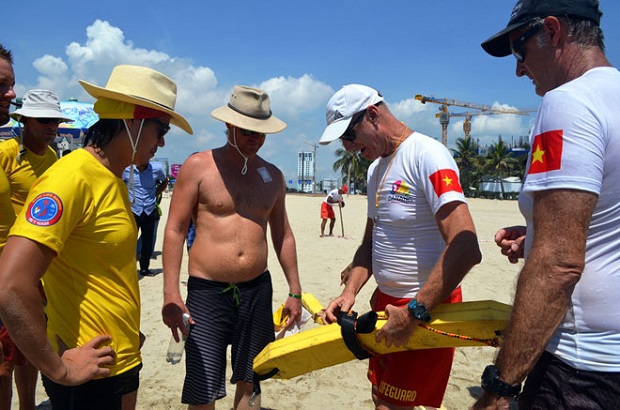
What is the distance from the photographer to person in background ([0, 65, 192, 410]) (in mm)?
1521

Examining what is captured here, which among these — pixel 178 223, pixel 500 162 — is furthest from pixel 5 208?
pixel 500 162

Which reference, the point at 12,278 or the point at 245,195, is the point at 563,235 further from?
the point at 245,195

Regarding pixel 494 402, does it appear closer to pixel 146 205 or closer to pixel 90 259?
pixel 90 259

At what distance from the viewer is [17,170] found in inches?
137

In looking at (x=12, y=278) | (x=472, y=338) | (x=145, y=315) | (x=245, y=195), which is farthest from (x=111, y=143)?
(x=145, y=315)

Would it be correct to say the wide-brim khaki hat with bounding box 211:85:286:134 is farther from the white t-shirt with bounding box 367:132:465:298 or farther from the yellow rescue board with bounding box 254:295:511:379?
the yellow rescue board with bounding box 254:295:511:379

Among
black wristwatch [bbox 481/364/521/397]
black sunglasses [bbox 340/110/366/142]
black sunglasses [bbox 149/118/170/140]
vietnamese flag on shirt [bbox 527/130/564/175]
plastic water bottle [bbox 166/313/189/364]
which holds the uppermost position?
black sunglasses [bbox 340/110/366/142]

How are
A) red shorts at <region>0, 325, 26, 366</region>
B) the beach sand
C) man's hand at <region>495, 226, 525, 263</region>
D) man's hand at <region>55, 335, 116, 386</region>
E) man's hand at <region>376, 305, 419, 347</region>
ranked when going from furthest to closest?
the beach sand
red shorts at <region>0, 325, 26, 366</region>
man's hand at <region>376, 305, 419, 347</region>
man's hand at <region>495, 226, 525, 263</region>
man's hand at <region>55, 335, 116, 386</region>

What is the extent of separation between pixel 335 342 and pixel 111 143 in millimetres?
1460

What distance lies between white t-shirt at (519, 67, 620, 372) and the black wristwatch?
0.23 m

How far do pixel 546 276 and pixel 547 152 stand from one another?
40cm

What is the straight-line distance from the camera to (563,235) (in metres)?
1.30

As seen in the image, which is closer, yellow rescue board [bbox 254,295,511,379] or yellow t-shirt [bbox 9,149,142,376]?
yellow t-shirt [bbox 9,149,142,376]

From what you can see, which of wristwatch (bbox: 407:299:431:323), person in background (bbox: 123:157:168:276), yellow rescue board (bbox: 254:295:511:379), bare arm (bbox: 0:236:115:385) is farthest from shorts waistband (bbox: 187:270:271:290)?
person in background (bbox: 123:157:168:276)
